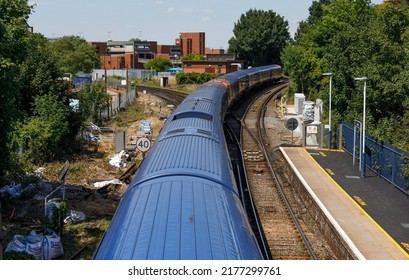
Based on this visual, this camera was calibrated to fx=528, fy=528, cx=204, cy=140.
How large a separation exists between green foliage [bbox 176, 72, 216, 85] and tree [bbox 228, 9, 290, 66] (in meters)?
17.3

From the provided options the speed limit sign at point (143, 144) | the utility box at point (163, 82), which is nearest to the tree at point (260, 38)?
the utility box at point (163, 82)

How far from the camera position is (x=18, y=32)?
1380 cm

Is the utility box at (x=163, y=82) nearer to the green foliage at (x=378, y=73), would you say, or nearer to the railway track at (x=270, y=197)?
the railway track at (x=270, y=197)

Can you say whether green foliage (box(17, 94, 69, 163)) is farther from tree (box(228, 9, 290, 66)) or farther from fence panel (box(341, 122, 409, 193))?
tree (box(228, 9, 290, 66))

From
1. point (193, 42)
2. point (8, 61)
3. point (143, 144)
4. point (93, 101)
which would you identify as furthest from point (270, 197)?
point (193, 42)

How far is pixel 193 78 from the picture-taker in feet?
229

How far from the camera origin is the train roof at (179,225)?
5965mm

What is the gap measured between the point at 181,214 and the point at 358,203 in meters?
10.0

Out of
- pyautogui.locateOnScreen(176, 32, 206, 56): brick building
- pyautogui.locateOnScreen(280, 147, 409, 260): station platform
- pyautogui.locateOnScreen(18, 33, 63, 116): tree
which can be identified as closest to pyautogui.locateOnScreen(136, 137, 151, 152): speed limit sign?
pyautogui.locateOnScreen(280, 147, 409, 260): station platform

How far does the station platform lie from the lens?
1246cm

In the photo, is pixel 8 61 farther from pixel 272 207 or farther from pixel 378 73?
pixel 378 73

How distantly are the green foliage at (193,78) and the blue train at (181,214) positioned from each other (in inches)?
2285

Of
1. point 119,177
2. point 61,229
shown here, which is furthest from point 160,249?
point 119,177

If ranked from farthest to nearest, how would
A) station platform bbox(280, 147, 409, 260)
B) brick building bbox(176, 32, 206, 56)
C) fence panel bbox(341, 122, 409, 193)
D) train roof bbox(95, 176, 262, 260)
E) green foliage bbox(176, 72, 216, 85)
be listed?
brick building bbox(176, 32, 206, 56) < green foliage bbox(176, 72, 216, 85) < fence panel bbox(341, 122, 409, 193) < station platform bbox(280, 147, 409, 260) < train roof bbox(95, 176, 262, 260)
